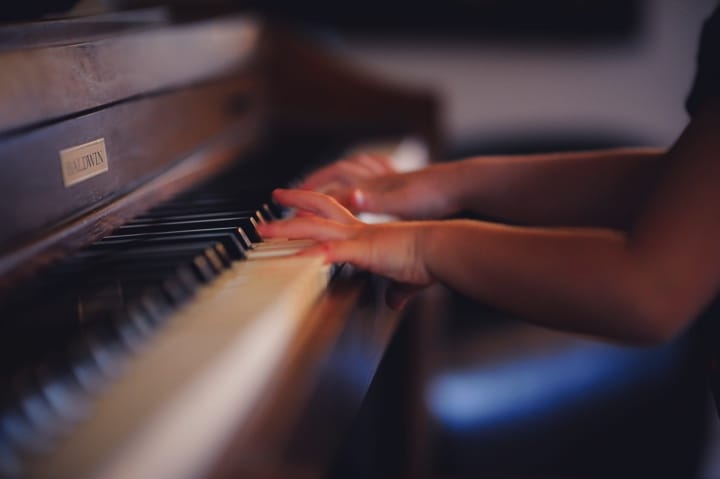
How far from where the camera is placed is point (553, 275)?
0.72m

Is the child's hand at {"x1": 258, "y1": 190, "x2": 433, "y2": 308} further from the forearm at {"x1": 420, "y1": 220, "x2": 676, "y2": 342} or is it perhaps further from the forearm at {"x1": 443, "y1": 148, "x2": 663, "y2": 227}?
the forearm at {"x1": 443, "y1": 148, "x2": 663, "y2": 227}

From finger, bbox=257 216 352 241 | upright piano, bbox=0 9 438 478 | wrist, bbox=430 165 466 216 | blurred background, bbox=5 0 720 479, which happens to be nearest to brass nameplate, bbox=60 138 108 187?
upright piano, bbox=0 9 438 478

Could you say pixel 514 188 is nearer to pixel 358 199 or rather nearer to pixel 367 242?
pixel 358 199

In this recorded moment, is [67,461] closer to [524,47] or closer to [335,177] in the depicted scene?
[335,177]

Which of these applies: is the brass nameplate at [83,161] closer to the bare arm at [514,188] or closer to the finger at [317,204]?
the finger at [317,204]

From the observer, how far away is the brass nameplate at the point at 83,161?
2.49 feet

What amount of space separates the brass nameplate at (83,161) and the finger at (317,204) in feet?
0.58

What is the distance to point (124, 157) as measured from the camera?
2.93 feet

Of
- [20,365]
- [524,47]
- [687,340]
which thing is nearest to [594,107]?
[524,47]

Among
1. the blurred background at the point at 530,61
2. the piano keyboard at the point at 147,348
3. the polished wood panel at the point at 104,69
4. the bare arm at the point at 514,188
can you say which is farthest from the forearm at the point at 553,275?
the blurred background at the point at 530,61

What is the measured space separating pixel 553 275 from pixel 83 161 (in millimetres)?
446

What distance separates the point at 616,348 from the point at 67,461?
1.62 m

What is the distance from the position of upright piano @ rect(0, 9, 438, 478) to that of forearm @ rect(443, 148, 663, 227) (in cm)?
24

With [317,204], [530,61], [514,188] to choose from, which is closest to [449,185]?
[514,188]
